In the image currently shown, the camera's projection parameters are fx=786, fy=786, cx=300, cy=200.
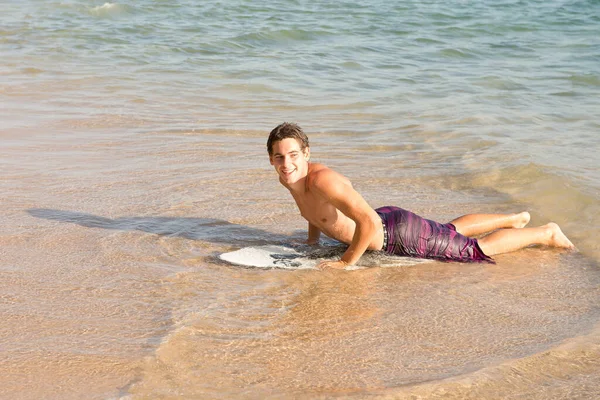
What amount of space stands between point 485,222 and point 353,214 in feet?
3.81

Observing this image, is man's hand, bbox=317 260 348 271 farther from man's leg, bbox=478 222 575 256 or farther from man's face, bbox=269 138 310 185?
man's leg, bbox=478 222 575 256

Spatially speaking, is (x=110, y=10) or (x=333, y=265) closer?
(x=333, y=265)

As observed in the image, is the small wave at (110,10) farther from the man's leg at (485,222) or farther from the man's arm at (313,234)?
the man's leg at (485,222)

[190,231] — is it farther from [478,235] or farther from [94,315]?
[478,235]

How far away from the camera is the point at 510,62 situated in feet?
38.2

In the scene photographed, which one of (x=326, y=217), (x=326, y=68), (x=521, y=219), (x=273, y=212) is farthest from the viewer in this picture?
(x=326, y=68)

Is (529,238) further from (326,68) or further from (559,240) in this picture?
(326,68)

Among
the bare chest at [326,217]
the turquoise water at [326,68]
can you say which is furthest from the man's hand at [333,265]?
the turquoise water at [326,68]

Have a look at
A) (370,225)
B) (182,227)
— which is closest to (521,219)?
(370,225)

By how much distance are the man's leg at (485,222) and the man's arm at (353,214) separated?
2.74ft

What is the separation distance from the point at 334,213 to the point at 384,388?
1.80 m

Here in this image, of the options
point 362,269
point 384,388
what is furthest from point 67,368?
point 362,269

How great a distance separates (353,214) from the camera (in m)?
4.50

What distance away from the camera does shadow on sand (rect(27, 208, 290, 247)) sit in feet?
16.5
